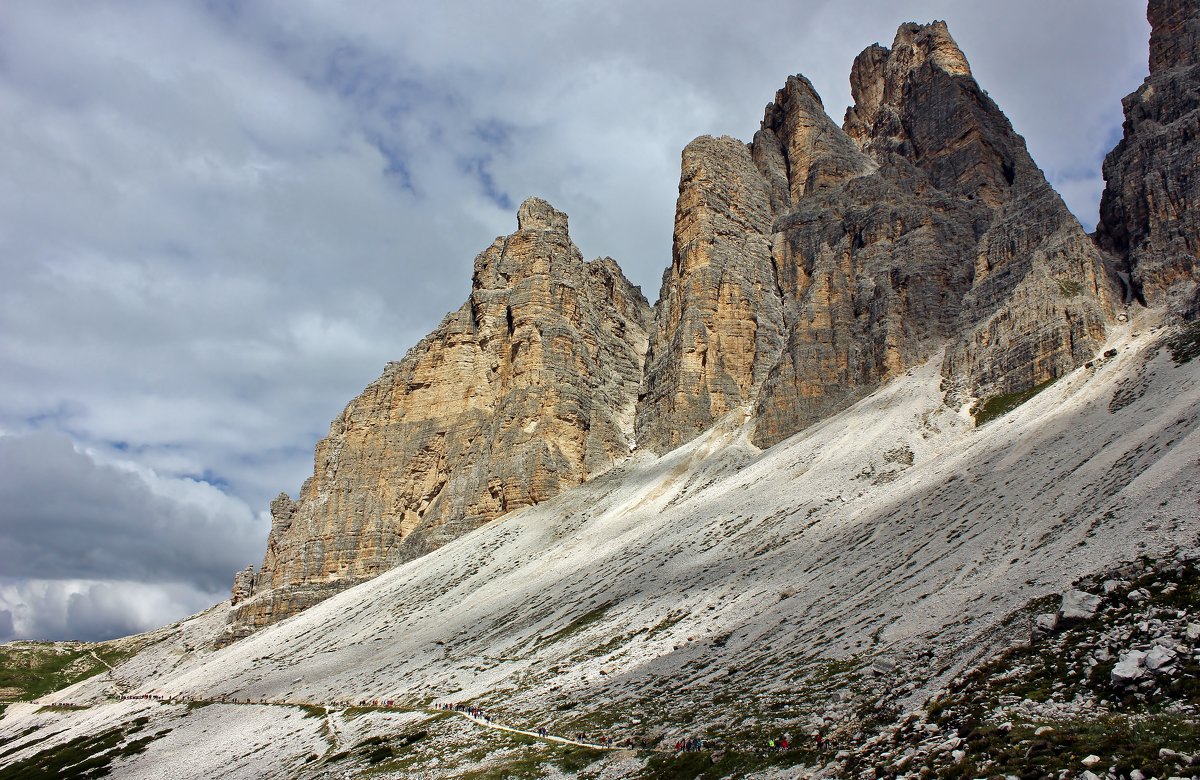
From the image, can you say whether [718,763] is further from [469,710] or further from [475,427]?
[475,427]

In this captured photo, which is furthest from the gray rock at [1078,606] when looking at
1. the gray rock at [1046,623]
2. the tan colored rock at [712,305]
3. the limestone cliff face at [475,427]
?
the limestone cliff face at [475,427]

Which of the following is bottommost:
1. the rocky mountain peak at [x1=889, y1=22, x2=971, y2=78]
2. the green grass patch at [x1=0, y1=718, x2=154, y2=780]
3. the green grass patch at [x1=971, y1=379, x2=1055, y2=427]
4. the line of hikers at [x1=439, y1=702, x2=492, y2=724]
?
the line of hikers at [x1=439, y1=702, x2=492, y2=724]

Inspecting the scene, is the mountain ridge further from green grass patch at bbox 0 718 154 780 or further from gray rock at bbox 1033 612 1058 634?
green grass patch at bbox 0 718 154 780

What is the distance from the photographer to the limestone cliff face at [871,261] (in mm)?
87500

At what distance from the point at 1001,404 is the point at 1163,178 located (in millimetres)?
41950

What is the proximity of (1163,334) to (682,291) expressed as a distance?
76.7 meters

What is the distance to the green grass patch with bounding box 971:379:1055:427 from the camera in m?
73.8

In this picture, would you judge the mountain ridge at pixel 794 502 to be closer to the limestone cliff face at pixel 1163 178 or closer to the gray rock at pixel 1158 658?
the gray rock at pixel 1158 658

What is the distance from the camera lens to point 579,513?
9819 centimetres

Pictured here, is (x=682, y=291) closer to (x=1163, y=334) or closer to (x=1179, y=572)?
(x=1163, y=334)

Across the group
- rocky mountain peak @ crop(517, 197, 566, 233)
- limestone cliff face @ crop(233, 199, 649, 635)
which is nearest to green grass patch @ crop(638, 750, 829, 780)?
limestone cliff face @ crop(233, 199, 649, 635)

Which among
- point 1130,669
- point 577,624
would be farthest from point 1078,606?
point 577,624

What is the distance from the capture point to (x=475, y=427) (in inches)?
5032

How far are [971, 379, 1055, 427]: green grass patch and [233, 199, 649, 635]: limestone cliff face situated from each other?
5524 cm
